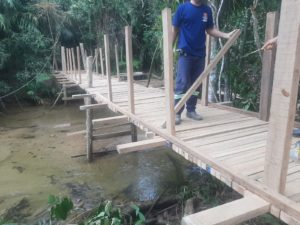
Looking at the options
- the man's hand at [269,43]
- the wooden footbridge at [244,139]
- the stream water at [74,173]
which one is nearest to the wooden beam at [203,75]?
the wooden footbridge at [244,139]

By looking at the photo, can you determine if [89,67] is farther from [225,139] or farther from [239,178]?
[239,178]

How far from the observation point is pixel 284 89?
1.58 metres

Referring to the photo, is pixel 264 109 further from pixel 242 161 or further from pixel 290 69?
pixel 290 69

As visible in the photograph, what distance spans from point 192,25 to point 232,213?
7.04ft

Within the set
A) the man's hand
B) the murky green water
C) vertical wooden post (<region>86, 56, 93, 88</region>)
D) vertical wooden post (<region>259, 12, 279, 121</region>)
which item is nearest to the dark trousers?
vertical wooden post (<region>259, 12, 279, 121</region>)

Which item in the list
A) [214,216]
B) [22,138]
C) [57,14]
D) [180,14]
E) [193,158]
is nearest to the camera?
[214,216]

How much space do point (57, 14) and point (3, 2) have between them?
6.67 feet

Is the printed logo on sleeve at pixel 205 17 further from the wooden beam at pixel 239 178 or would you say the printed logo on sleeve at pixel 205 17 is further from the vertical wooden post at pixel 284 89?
the vertical wooden post at pixel 284 89

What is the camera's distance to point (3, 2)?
9312 millimetres

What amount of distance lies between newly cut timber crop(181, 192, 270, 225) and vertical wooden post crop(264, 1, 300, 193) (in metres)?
0.20

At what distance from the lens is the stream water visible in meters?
4.68

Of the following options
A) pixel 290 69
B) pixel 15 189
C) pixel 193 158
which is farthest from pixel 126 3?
pixel 290 69

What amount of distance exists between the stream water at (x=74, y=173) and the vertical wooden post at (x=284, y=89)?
8.42 feet

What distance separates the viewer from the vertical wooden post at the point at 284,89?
1.49m
